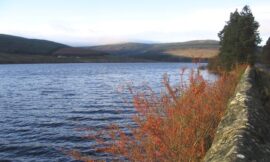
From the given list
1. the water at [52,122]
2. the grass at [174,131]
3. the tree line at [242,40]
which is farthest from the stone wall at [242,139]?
the tree line at [242,40]

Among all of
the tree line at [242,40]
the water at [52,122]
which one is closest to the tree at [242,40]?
the tree line at [242,40]

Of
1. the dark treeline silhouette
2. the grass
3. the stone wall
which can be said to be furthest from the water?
the dark treeline silhouette

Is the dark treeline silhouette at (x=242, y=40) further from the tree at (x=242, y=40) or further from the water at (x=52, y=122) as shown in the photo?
the water at (x=52, y=122)

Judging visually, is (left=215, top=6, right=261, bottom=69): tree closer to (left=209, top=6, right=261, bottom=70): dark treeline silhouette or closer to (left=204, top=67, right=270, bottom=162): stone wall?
(left=209, top=6, right=261, bottom=70): dark treeline silhouette

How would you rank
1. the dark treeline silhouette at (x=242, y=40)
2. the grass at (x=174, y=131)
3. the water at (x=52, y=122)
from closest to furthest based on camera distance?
the grass at (x=174, y=131) → the water at (x=52, y=122) → the dark treeline silhouette at (x=242, y=40)

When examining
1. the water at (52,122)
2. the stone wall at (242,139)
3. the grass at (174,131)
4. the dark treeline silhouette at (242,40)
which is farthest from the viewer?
the dark treeline silhouette at (242,40)

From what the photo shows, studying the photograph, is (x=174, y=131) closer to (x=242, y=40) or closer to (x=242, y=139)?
(x=242, y=139)

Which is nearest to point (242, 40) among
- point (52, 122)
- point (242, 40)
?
point (242, 40)

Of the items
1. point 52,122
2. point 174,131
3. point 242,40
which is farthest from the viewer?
point 242,40

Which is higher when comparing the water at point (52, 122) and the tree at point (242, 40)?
the tree at point (242, 40)

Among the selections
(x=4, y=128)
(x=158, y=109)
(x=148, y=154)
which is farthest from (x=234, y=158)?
(x=4, y=128)

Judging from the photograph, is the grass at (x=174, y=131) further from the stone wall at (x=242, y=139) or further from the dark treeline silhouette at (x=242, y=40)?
the dark treeline silhouette at (x=242, y=40)

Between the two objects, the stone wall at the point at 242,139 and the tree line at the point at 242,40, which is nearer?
the stone wall at the point at 242,139

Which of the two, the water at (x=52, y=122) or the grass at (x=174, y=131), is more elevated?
the grass at (x=174, y=131)
